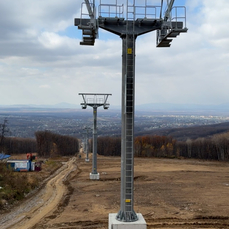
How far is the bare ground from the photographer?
1341 cm

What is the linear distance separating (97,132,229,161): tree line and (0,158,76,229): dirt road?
29311mm

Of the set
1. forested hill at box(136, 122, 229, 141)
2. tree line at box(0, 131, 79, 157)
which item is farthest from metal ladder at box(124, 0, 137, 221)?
forested hill at box(136, 122, 229, 141)

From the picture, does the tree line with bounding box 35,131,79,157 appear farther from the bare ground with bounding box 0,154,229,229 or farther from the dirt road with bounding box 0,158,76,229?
the dirt road with bounding box 0,158,76,229

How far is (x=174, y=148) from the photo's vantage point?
166 ft

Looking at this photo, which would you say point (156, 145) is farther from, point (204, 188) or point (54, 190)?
point (54, 190)

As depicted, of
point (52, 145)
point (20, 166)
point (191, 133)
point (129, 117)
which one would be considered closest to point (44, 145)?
point (52, 145)

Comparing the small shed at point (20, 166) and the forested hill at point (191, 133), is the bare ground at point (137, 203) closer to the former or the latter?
the small shed at point (20, 166)

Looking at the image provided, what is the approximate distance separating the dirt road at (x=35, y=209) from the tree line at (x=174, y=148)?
1154 inches

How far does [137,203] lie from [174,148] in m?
34.9

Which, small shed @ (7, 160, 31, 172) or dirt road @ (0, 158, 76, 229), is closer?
dirt road @ (0, 158, 76, 229)

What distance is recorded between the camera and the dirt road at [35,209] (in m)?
13.3

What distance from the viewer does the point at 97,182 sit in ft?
76.3

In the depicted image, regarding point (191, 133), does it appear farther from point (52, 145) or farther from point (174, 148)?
point (52, 145)

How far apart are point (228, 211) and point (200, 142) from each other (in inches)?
1346
